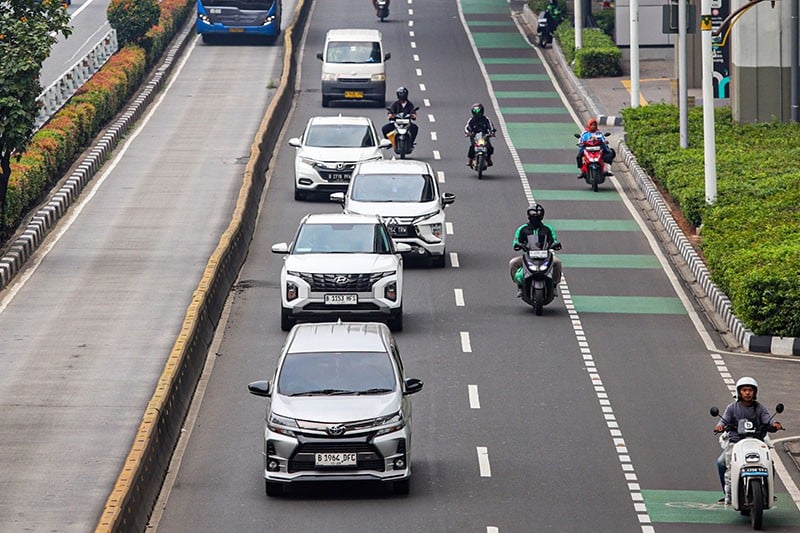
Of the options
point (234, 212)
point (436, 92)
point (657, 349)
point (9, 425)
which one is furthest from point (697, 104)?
point (9, 425)

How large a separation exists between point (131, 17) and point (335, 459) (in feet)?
133

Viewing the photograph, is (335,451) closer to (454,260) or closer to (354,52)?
(454,260)

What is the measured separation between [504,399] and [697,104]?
29.7 metres

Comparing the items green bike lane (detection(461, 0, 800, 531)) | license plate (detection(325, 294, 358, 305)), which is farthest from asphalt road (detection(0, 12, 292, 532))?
green bike lane (detection(461, 0, 800, 531))

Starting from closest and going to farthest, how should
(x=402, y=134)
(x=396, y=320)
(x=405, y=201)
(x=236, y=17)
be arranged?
(x=396, y=320), (x=405, y=201), (x=402, y=134), (x=236, y=17)

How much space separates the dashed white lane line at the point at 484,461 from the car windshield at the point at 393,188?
11756 millimetres

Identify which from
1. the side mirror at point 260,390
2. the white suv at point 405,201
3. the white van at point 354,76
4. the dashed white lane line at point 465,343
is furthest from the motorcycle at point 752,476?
the white van at point 354,76

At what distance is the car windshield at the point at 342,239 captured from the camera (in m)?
27.3

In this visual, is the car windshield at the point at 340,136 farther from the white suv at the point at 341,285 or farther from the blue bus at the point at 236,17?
the blue bus at the point at 236,17

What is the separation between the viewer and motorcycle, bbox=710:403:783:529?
17547mm

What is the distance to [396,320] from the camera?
26625 millimetres

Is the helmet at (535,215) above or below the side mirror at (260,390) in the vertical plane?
above

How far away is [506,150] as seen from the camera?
44.8 metres

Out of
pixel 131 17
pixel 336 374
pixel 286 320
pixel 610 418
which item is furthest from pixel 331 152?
pixel 131 17
